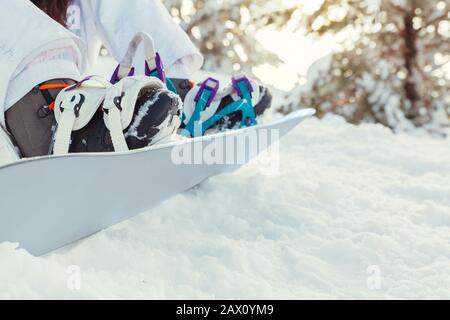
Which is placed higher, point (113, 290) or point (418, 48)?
point (113, 290)

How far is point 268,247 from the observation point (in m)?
1.25

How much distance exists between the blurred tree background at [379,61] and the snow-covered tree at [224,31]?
671 millimetres

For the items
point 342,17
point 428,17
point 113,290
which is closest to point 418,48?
point 428,17

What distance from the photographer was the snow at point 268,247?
102 centimetres

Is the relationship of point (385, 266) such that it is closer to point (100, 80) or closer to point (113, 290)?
point (113, 290)

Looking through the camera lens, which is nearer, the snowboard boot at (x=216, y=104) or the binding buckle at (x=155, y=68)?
the binding buckle at (x=155, y=68)

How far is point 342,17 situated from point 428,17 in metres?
0.52

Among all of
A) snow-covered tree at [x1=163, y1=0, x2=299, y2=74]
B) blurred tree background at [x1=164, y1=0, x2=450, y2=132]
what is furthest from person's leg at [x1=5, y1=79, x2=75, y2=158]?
snow-covered tree at [x1=163, y1=0, x2=299, y2=74]

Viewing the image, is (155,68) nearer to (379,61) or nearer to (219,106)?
(219,106)

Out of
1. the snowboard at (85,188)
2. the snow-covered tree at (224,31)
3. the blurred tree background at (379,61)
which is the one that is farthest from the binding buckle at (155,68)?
the snow-covered tree at (224,31)

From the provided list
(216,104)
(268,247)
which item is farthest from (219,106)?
(268,247)

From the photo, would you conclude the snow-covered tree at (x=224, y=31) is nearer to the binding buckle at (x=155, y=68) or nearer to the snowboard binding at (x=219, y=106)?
the snowboard binding at (x=219, y=106)

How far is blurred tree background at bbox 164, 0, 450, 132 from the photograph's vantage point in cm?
384

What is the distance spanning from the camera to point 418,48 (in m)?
3.88
